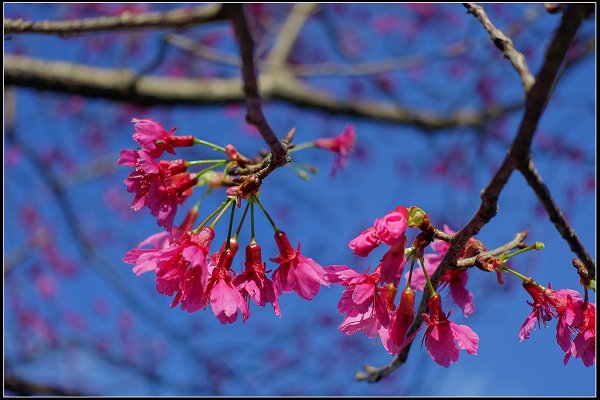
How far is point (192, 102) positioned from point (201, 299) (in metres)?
2.64

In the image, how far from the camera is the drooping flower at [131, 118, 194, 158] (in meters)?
1.45

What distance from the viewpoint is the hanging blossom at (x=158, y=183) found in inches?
55.1

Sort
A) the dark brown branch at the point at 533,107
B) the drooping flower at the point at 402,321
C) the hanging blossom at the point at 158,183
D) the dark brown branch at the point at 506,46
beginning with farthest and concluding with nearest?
the hanging blossom at the point at 158,183 < the drooping flower at the point at 402,321 < the dark brown branch at the point at 506,46 < the dark brown branch at the point at 533,107

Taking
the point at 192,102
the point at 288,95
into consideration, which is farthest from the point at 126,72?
the point at 288,95

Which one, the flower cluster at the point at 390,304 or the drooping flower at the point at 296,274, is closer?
the flower cluster at the point at 390,304

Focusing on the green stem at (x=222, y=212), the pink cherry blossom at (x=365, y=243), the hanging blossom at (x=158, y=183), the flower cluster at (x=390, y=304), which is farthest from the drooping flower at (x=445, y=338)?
the hanging blossom at (x=158, y=183)

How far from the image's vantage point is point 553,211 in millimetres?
935

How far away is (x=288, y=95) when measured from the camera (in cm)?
416

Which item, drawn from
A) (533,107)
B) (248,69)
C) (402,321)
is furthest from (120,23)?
(533,107)

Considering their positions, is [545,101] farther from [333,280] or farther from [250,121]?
[333,280]

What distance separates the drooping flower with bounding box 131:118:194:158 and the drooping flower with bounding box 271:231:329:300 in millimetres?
401

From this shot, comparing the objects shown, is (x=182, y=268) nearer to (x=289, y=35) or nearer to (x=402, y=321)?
(x=402, y=321)

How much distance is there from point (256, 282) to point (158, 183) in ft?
1.17

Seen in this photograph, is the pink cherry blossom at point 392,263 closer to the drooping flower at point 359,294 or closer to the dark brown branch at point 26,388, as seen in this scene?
the drooping flower at point 359,294
